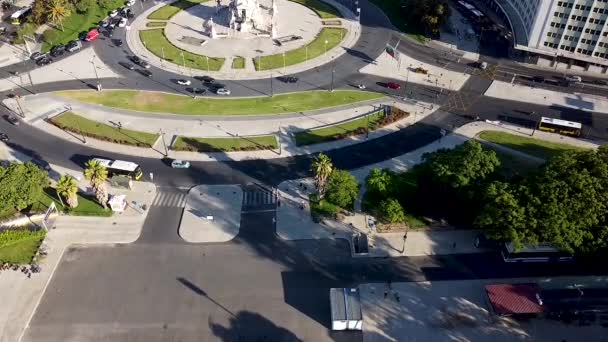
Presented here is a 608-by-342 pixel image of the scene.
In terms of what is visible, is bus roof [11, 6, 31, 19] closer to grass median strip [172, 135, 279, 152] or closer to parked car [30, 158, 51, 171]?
parked car [30, 158, 51, 171]

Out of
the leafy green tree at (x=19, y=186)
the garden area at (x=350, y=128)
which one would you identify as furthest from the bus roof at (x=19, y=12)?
the garden area at (x=350, y=128)

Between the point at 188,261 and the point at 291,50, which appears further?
the point at 291,50

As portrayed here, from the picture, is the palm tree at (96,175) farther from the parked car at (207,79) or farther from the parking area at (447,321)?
the parking area at (447,321)

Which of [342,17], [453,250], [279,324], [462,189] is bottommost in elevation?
[279,324]

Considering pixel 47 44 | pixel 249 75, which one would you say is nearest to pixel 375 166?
pixel 249 75

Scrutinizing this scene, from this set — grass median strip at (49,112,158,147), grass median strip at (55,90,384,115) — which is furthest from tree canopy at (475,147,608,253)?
grass median strip at (49,112,158,147)

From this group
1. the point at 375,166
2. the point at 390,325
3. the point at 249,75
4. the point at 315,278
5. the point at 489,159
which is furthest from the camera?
the point at 249,75

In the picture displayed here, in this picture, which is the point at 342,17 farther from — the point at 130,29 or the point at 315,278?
the point at 315,278

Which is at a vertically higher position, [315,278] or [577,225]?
[577,225]
